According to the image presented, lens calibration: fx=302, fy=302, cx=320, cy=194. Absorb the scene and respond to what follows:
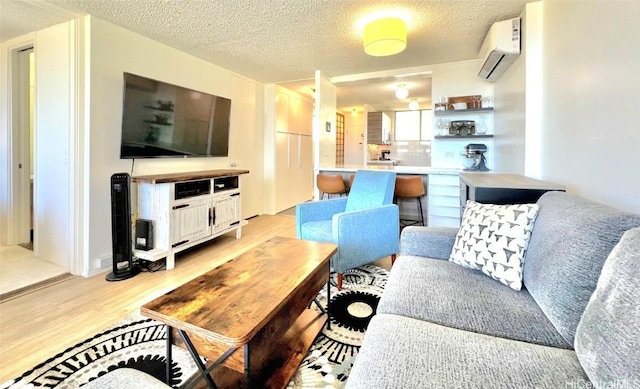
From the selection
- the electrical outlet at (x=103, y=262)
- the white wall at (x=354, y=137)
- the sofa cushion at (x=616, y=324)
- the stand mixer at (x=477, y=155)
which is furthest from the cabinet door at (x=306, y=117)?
the sofa cushion at (x=616, y=324)

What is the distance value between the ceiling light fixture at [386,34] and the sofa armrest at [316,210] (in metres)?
1.45

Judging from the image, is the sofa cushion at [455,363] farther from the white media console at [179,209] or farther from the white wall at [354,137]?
the white wall at [354,137]

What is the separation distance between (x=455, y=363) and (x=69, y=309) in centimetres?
241

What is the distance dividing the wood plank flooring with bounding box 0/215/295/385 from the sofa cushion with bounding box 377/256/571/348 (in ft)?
5.78

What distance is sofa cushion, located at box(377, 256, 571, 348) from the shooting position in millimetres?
1029

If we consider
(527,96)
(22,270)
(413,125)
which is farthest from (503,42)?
(413,125)

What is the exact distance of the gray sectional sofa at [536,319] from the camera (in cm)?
73

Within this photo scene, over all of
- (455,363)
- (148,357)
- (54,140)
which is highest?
(54,140)

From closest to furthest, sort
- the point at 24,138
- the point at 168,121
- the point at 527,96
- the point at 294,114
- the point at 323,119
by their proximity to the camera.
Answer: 1. the point at 527,96
2. the point at 168,121
3. the point at 24,138
4. the point at 323,119
5. the point at 294,114

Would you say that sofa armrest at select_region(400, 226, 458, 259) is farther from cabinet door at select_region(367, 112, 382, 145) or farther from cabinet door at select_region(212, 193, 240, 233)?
cabinet door at select_region(367, 112, 382, 145)

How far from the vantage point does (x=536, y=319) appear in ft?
3.55

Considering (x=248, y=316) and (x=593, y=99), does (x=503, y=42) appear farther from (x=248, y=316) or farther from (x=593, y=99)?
(x=248, y=316)

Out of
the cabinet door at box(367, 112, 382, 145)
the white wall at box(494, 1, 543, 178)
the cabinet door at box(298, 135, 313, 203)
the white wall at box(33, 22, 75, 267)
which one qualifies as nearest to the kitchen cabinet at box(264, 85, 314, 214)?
the cabinet door at box(298, 135, 313, 203)

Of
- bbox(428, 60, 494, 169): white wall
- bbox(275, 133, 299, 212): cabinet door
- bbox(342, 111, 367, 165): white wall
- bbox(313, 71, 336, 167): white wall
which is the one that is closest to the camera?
bbox(428, 60, 494, 169): white wall
